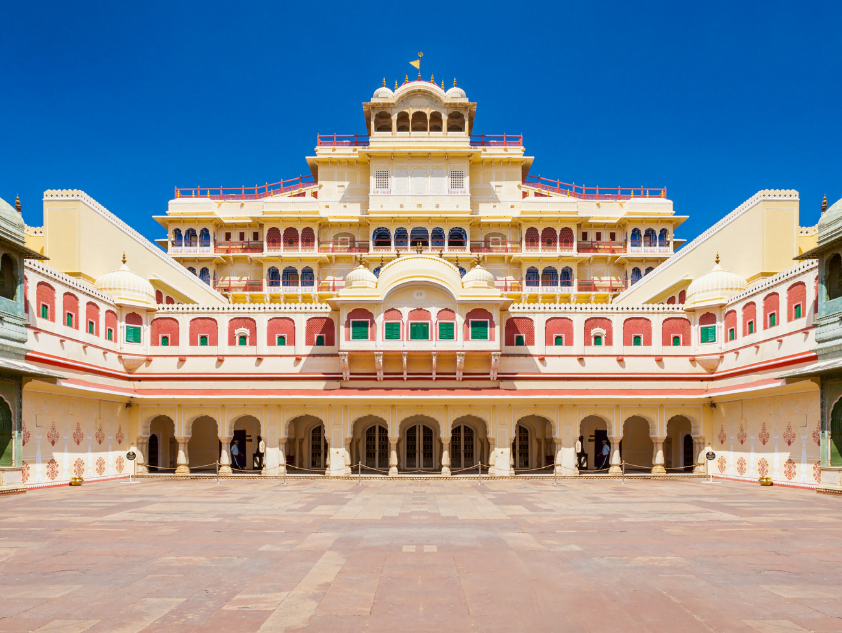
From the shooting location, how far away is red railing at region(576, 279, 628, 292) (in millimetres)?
50125

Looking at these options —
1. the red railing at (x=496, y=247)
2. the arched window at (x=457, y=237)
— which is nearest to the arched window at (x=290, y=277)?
the arched window at (x=457, y=237)

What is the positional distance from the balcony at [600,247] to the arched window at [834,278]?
24.7 metres

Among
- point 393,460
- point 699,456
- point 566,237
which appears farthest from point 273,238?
point 699,456

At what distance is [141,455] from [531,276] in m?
26.7

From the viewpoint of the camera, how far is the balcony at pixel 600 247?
5109 cm

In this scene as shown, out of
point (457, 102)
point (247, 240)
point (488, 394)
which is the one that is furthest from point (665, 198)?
point (247, 240)

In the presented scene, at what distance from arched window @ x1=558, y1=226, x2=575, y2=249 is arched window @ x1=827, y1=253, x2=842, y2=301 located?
2437 centimetres

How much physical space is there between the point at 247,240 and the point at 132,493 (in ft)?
93.7

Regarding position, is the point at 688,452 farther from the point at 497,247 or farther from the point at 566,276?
the point at 497,247

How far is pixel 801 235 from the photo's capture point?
3956 centimetres

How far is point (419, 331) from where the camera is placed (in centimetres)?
3572

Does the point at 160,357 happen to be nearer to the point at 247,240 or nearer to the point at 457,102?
the point at 247,240

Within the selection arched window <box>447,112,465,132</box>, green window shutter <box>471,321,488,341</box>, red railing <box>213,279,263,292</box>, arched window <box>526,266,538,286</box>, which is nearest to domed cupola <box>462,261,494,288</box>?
green window shutter <box>471,321,488,341</box>

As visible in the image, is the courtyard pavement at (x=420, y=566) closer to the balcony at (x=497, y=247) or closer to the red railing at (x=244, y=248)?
the balcony at (x=497, y=247)
